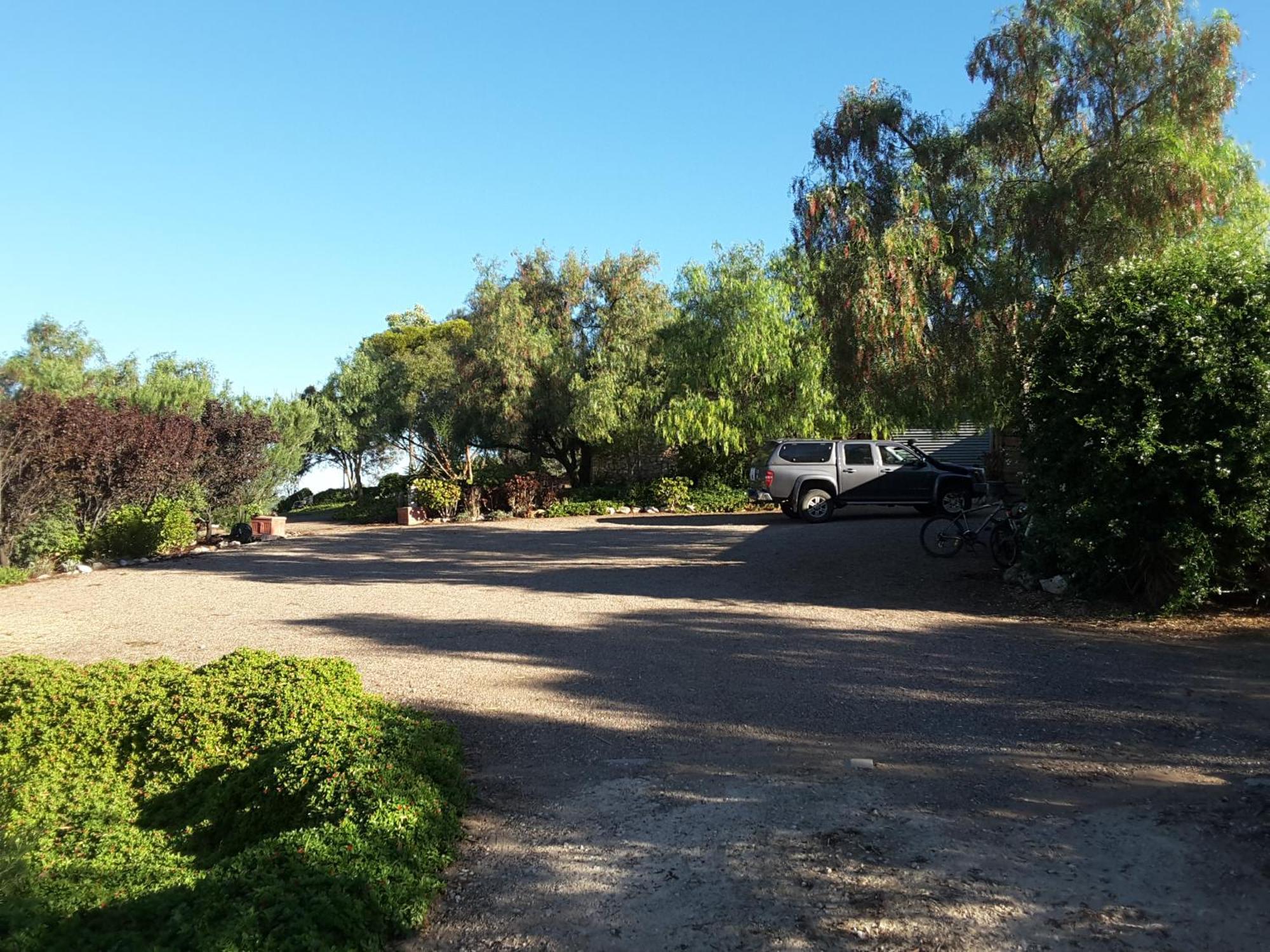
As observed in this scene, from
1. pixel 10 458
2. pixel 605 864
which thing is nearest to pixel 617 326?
pixel 10 458

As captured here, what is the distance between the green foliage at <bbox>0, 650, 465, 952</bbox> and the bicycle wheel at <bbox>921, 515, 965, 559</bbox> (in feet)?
29.7

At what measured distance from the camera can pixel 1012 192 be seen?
39.1 ft

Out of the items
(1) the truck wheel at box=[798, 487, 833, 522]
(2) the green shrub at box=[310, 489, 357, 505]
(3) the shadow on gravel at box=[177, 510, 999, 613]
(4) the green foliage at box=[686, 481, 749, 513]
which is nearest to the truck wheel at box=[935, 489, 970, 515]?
(3) the shadow on gravel at box=[177, 510, 999, 613]

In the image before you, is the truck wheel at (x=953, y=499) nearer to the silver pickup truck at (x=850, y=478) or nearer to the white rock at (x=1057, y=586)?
the silver pickup truck at (x=850, y=478)

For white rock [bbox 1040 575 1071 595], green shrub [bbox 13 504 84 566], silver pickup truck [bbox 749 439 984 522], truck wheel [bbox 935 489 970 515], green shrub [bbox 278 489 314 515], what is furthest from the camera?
green shrub [bbox 278 489 314 515]

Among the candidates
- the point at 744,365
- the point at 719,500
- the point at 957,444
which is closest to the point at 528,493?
the point at 719,500

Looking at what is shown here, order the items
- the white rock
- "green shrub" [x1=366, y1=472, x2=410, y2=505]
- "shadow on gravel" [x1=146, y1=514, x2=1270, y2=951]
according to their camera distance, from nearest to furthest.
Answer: "shadow on gravel" [x1=146, y1=514, x2=1270, y2=951] < the white rock < "green shrub" [x1=366, y1=472, x2=410, y2=505]

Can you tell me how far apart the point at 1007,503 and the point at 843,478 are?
29.2 feet

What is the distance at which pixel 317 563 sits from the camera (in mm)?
15867

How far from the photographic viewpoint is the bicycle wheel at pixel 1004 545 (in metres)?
11.2

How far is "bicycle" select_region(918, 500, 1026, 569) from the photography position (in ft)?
Result: 36.8

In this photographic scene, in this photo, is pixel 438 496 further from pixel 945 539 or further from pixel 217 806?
pixel 217 806

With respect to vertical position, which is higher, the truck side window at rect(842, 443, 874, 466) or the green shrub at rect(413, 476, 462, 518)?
the truck side window at rect(842, 443, 874, 466)

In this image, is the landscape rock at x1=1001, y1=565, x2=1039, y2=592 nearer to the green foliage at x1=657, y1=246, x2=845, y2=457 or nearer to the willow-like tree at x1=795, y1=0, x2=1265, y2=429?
the willow-like tree at x1=795, y1=0, x2=1265, y2=429
